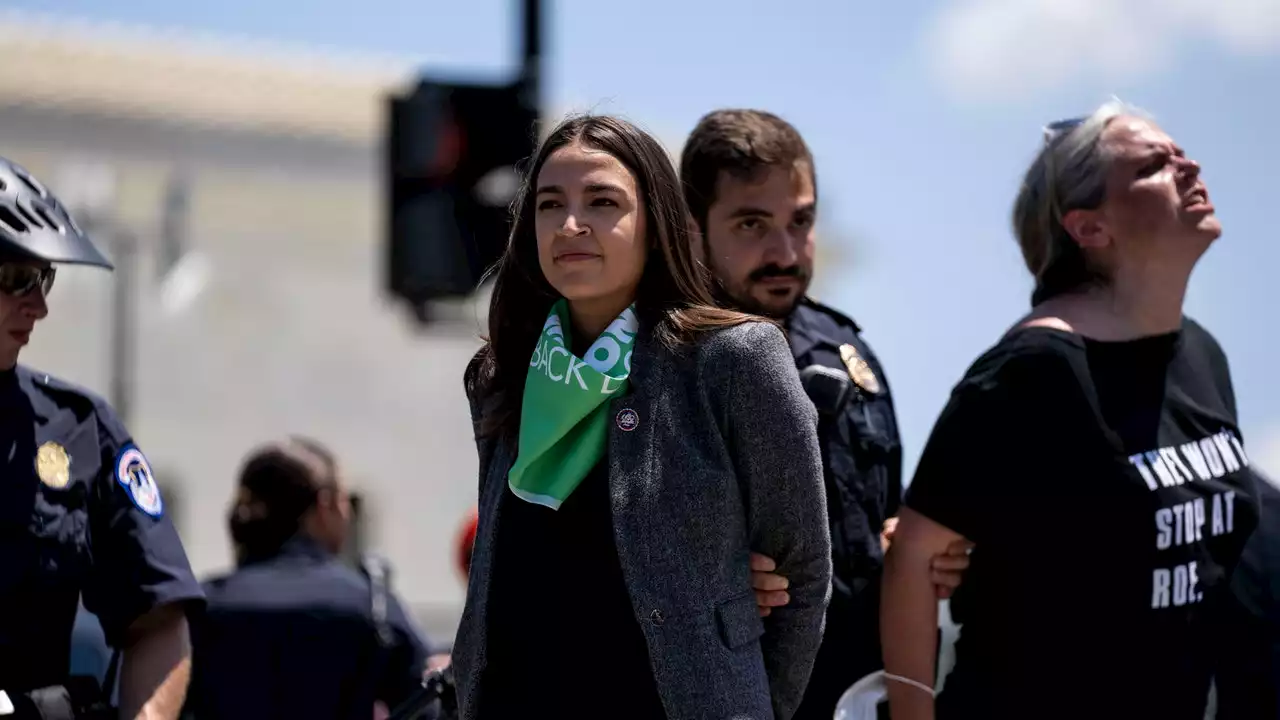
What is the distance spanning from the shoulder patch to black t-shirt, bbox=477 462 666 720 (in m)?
0.79

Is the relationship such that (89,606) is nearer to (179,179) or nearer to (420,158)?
(420,158)

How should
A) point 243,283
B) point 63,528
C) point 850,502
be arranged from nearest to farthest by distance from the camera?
point 63,528, point 850,502, point 243,283

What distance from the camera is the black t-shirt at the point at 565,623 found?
3068 mm

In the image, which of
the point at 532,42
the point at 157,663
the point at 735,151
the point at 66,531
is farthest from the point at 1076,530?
the point at 532,42

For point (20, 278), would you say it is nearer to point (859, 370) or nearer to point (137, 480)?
point (137, 480)

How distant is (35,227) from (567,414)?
108cm

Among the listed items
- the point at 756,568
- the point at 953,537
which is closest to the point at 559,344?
the point at 756,568

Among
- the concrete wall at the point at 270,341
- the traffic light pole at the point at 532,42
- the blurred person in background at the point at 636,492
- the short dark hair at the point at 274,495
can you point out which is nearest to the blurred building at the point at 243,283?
the concrete wall at the point at 270,341

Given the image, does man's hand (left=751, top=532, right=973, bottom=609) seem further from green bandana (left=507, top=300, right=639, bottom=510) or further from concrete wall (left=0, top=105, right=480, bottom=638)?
concrete wall (left=0, top=105, right=480, bottom=638)

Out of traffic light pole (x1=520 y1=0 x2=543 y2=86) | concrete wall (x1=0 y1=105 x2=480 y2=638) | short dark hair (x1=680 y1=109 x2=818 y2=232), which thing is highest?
traffic light pole (x1=520 y1=0 x2=543 y2=86)

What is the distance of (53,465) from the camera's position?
353 centimetres

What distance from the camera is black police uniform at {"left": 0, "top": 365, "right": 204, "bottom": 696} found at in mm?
3422

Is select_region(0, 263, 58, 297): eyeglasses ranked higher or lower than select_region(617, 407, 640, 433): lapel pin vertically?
higher

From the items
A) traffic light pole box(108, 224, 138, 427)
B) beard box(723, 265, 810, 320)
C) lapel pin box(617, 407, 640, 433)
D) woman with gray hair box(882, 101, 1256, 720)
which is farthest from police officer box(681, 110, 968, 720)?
traffic light pole box(108, 224, 138, 427)
